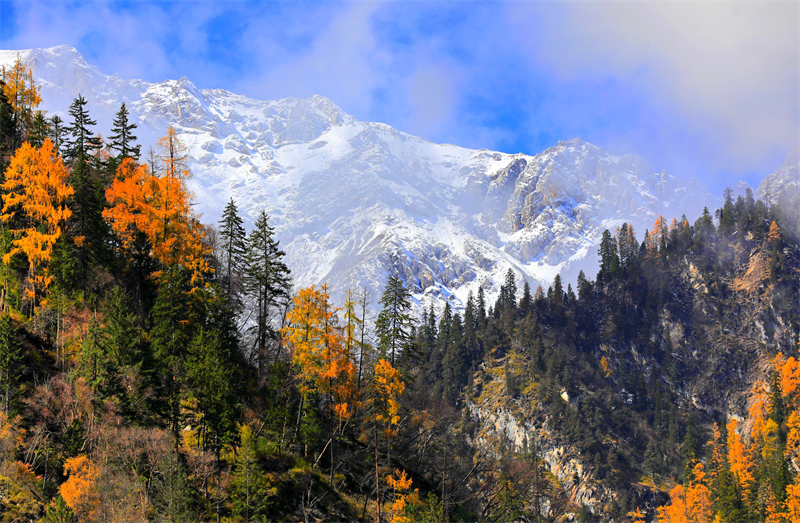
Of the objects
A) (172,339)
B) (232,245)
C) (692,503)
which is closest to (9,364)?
(172,339)

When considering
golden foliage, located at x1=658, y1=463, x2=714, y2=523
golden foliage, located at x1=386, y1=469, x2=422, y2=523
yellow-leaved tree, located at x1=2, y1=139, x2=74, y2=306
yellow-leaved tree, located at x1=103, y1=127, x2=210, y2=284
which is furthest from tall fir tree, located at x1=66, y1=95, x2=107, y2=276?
golden foliage, located at x1=658, y1=463, x2=714, y2=523

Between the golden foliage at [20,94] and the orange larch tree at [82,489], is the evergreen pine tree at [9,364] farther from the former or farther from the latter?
the golden foliage at [20,94]

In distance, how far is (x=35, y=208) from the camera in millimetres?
46062

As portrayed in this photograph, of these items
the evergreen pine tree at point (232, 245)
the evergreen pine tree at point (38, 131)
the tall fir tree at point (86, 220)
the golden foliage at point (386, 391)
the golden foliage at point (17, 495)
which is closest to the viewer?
the golden foliage at point (17, 495)

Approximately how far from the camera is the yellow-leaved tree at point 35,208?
147 feet

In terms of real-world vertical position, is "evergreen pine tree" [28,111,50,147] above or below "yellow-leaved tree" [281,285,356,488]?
above

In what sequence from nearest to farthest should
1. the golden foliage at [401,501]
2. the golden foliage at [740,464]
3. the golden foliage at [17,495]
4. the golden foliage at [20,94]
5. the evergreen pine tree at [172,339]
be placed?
the golden foliage at [17,495] → the evergreen pine tree at [172,339] → the golden foliage at [401,501] → the golden foliage at [20,94] → the golden foliage at [740,464]

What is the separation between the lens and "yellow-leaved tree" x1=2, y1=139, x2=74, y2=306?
4472 cm

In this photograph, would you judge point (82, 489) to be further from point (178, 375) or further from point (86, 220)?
point (86, 220)

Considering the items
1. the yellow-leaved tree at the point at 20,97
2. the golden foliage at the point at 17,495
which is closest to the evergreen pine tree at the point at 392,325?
the golden foliage at the point at 17,495

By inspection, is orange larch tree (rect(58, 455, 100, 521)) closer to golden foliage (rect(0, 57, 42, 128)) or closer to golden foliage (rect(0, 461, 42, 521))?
golden foliage (rect(0, 461, 42, 521))

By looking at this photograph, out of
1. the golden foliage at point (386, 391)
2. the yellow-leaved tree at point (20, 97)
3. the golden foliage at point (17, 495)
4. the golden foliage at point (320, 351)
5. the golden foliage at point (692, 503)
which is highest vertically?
the yellow-leaved tree at point (20, 97)

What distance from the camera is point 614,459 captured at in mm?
137250

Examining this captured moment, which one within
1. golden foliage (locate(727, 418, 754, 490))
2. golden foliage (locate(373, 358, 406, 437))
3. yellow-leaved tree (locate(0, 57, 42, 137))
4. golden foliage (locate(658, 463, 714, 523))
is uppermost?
yellow-leaved tree (locate(0, 57, 42, 137))
